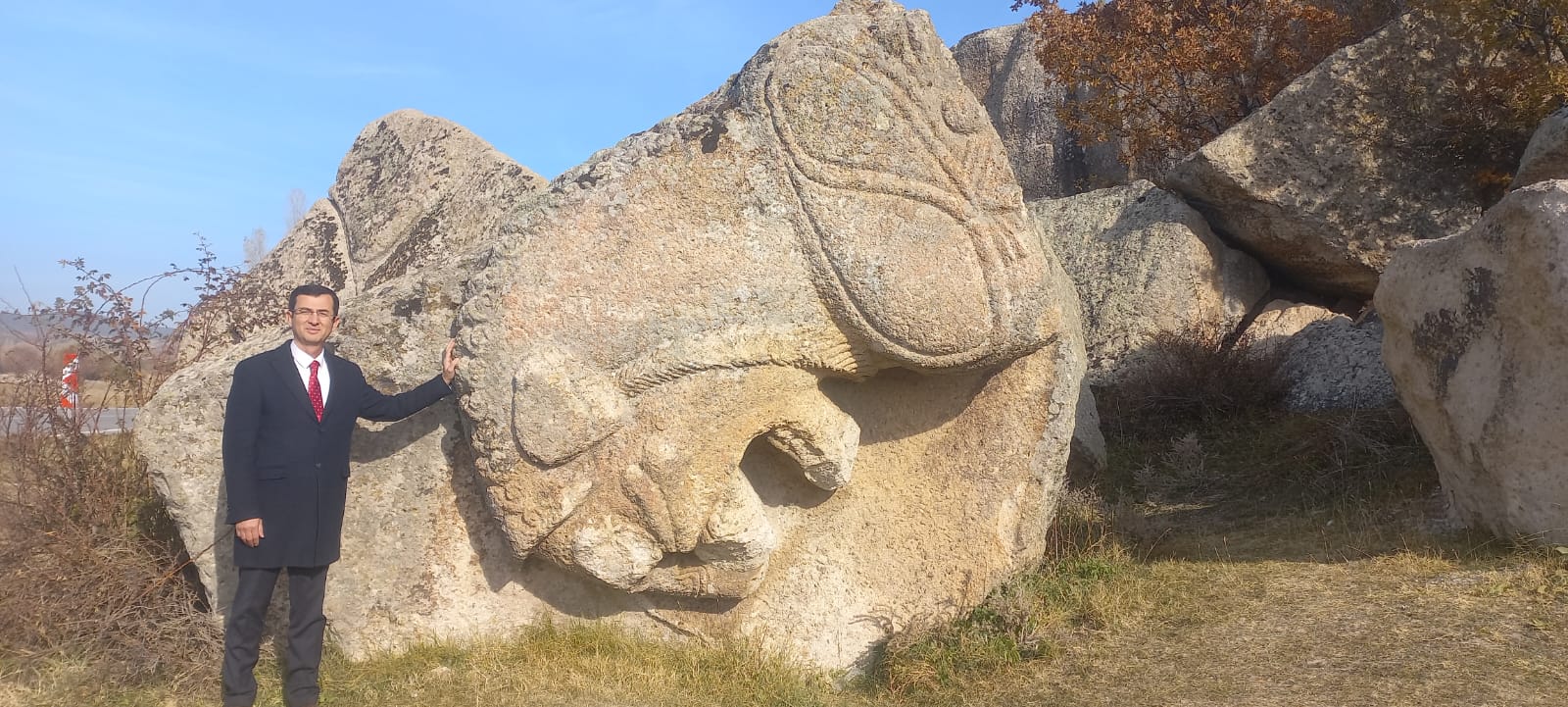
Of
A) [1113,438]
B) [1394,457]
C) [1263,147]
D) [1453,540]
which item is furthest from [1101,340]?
[1453,540]

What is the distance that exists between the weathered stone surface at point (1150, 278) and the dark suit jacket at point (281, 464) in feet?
16.5

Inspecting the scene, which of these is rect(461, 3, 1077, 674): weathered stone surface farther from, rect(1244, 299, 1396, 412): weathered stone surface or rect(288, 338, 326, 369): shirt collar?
rect(1244, 299, 1396, 412): weathered stone surface

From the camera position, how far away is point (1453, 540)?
13.8 ft

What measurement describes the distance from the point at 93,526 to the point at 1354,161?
7.04 m

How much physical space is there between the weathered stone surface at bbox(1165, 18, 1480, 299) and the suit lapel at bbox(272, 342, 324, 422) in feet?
18.4

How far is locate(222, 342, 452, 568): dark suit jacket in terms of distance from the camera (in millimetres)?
3373

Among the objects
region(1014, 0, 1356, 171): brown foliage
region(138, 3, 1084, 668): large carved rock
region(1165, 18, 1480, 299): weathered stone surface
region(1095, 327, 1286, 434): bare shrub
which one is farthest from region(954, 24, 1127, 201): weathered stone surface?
region(138, 3, 1084, 668): large carved rock

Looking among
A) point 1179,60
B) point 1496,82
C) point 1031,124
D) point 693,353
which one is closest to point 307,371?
point 693,353

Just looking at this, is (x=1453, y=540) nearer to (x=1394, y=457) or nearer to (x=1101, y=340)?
(x=1394, y=457)

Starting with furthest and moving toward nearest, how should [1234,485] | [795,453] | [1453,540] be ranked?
[1234,485] → [1453,540] → [795,453]

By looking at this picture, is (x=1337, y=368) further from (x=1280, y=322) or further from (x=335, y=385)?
(x=335, y=385)

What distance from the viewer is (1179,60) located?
9.05 m

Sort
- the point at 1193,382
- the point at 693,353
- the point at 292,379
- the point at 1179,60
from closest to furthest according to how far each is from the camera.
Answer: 1. the point at 292,379
2. the point at 693,353
3. the point at 1193,382
4. the point at 1179,60

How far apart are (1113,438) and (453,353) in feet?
14.4
